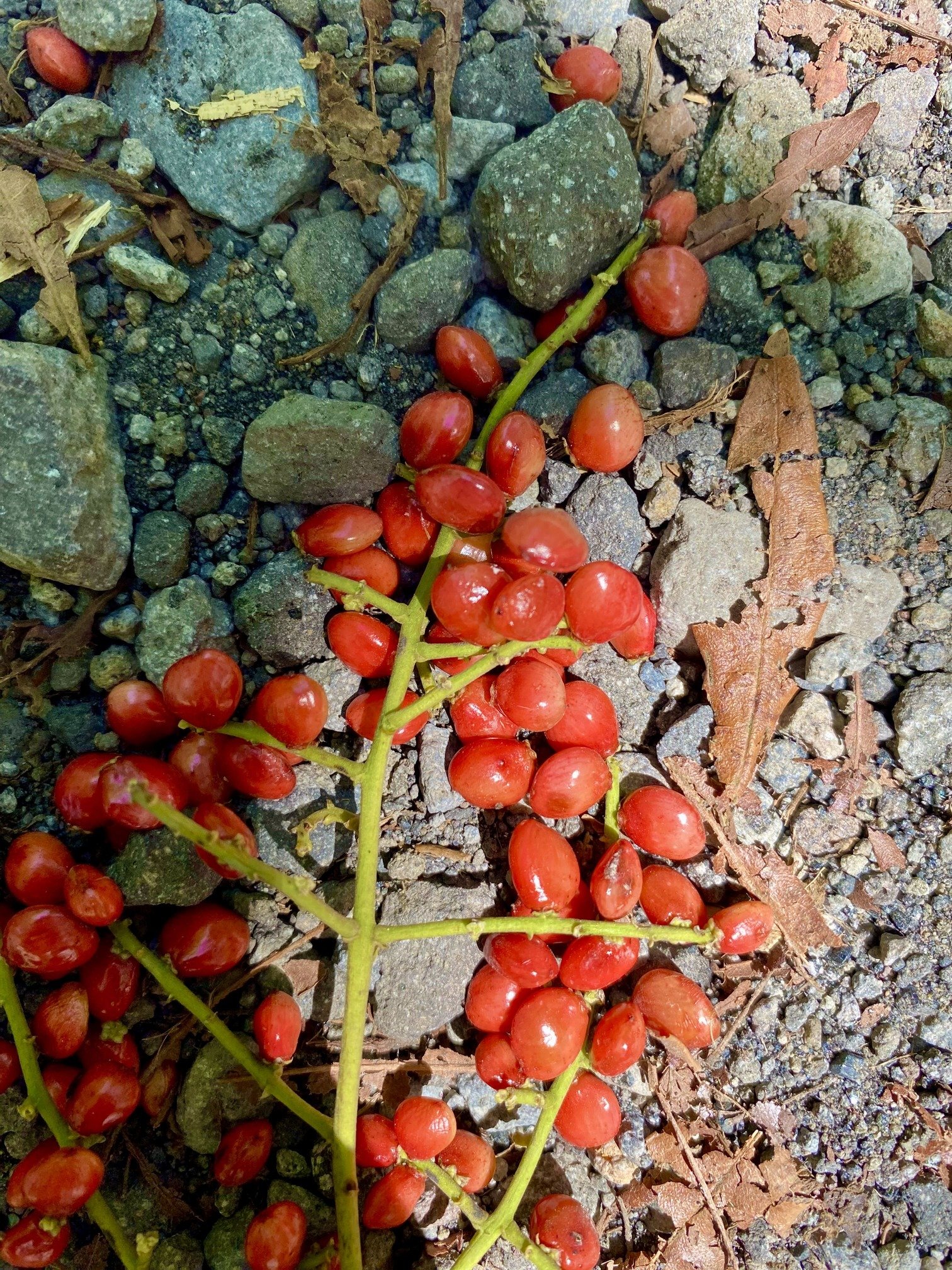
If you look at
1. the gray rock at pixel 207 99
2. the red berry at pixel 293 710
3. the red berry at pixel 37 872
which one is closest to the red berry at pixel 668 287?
the gray rock at pixel 207 99

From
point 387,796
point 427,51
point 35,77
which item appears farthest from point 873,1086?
point 35,77

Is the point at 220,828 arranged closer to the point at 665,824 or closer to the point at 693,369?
the point at 665,824

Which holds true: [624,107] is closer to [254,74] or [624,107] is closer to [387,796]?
[254,74]

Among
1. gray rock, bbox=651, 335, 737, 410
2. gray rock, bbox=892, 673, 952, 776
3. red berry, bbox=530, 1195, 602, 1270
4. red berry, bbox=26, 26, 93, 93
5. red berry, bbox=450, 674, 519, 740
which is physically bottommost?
red berry, bbox=530, 1195, 602, 1270

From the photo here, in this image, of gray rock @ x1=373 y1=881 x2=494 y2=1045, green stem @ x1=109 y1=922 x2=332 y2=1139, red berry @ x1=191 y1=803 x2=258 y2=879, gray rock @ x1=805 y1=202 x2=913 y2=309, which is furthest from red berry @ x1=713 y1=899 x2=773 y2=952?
gray rock @ x1=805 y1=202 x2=913 y2=309

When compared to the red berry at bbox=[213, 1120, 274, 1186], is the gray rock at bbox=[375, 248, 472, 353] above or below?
above

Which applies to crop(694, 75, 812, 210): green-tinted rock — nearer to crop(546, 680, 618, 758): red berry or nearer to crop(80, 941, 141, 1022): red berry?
crop(546, 680, 618, 758): red berry

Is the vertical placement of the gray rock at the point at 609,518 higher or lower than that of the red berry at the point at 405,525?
higher

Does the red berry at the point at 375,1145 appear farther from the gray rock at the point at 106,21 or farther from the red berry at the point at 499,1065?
the gray rock at the point at 106,21
